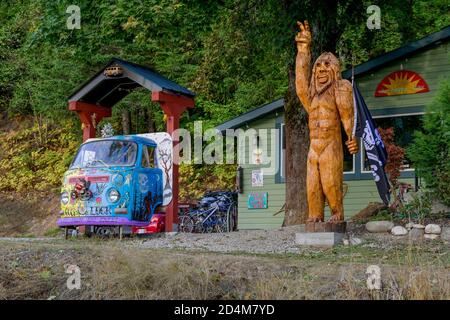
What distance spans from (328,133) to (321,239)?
1.74m

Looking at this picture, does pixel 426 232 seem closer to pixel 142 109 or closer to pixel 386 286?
pixel 386 286

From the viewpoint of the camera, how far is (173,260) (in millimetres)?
8430

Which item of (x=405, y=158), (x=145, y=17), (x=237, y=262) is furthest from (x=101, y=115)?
(x=237, y=262)

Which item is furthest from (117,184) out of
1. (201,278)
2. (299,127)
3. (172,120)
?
(201,278)

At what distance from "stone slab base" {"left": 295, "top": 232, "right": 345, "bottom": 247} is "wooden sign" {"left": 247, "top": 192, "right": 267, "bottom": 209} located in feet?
Answer: 26.9

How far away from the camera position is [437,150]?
14883 mm

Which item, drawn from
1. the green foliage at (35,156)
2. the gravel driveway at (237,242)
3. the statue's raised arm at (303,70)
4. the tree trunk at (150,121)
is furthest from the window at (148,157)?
the green foliage at (35,156)

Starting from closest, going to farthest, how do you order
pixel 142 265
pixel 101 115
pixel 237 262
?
pixel 142 265, pixel 237 262, pixel 101 115

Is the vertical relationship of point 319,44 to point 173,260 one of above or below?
above

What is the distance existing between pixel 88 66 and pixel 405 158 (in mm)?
12598

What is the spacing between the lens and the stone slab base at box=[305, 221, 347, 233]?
495 inches

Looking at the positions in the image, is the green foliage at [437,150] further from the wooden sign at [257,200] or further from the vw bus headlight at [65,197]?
the vw bus headlight at [65,197]

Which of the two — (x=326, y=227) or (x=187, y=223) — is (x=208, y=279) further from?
(x=187, y=223)
